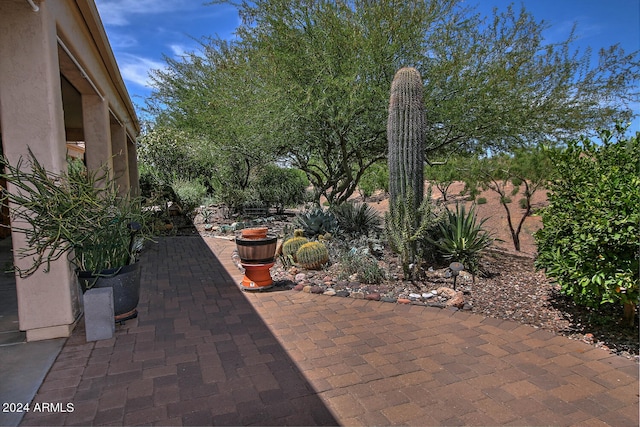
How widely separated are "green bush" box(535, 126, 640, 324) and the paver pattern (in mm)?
650

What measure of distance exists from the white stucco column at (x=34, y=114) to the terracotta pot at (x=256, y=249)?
2092 millimetres

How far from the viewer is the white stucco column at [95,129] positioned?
633cm

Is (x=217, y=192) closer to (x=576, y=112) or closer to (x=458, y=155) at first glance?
(x=458, y=155)

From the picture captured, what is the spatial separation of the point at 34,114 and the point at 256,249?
285 centimetres

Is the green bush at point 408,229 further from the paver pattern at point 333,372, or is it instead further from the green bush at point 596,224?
the green bush at point 596,224

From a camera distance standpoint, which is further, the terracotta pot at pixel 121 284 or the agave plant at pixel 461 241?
the agave plant at pixel 461 241

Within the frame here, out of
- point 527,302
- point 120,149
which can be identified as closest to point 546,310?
point 527,302

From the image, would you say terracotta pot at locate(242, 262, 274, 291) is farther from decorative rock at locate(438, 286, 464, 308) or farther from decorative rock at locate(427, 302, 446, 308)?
decorative rock at locate(438, 286, 464, 308)

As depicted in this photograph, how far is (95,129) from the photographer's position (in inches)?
252

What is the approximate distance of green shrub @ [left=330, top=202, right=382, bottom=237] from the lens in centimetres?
881

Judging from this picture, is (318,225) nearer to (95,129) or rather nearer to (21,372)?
(95,129)

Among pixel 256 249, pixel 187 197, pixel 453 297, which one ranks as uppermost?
pixel 187 197

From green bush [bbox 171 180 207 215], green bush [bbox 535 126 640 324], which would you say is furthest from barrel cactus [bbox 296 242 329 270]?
green bush [bbox 171 180 207 215]

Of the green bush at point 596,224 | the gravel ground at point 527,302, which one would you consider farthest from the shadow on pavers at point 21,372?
the green bush at point 596,224
